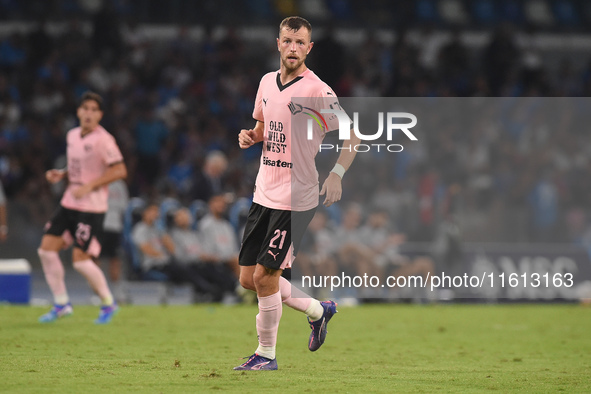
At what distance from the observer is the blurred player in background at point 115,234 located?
15828 mm

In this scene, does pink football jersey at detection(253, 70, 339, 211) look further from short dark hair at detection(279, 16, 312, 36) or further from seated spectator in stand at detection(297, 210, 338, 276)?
seated spectator in stand at detection(297, 210, 338, 276)

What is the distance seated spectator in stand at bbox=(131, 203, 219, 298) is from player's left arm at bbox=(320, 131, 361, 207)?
30.0ft

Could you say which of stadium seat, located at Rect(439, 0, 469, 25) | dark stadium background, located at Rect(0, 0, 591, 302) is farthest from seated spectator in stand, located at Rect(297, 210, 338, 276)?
stadium seat, located at Rect(439, 0, 469, 25)

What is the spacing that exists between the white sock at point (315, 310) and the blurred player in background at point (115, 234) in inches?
334

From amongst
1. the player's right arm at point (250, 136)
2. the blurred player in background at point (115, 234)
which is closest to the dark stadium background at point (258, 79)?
the blurred player in background at point (115, 234)

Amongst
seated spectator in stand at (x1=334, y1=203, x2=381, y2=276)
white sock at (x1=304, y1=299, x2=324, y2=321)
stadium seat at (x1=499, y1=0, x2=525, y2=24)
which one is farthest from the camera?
stadium seat at (x1=499, y1=0, x2=525, y2=24)

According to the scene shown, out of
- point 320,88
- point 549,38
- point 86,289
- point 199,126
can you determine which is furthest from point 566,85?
point 320,88

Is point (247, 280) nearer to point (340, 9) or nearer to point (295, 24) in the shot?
point (295, 24)

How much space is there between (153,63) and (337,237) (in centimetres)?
894

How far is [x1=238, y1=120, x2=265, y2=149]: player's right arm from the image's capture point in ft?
24.0

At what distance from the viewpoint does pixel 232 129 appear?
70.9ft

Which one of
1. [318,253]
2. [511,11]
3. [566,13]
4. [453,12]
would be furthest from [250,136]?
[566,13]

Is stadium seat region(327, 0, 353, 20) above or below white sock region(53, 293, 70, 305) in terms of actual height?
above

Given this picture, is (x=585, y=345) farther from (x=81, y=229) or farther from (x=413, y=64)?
(x=413, y=64)
